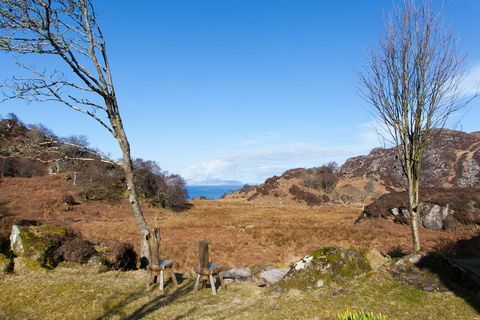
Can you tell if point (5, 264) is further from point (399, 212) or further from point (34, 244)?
point (399, 212)

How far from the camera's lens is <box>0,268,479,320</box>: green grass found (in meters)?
8.34

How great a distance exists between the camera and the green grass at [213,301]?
8.34m

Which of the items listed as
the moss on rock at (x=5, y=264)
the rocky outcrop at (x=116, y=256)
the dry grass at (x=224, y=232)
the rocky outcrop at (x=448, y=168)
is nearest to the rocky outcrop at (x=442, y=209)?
the dry grass at (x=224, y=232)

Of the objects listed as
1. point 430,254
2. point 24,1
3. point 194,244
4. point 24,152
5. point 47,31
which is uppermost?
point 24,1

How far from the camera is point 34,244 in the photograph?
13.5m

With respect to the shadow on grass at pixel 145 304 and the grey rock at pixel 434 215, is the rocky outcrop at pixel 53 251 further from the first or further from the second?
the grey rock at pixel 434 215

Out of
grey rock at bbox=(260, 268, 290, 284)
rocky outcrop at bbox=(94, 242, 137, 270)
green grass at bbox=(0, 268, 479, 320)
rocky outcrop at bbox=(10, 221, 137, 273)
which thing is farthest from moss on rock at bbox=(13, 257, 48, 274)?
grey rock at bbox=(260, 268, 290, 284)

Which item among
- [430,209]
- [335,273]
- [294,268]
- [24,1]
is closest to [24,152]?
[24,1]

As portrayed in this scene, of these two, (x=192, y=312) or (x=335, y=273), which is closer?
(x=192, y=312)

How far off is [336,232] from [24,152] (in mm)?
22237

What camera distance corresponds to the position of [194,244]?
24.0 meters

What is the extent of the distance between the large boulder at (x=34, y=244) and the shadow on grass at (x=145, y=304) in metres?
4.93

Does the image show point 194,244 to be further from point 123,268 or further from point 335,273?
point 335,273

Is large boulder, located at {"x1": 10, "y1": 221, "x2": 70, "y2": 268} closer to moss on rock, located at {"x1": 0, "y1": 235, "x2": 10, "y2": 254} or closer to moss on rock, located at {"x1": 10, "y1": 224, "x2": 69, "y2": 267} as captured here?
moss on rock, located at {"x1": 10, "y1": 224, "x2": 69, "y2": 267}
